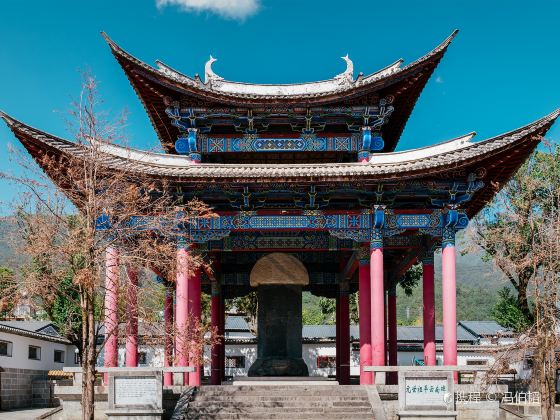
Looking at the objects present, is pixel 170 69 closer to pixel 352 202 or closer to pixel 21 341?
pixel 352 202

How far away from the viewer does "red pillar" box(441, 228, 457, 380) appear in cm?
1977

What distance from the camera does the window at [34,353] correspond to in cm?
3828

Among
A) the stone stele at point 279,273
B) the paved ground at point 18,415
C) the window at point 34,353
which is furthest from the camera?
the window at point 34,353

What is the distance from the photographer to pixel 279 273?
24.9 m

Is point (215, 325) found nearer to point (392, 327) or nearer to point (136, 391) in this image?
point (392, 327)

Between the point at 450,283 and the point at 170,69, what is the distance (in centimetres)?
1183

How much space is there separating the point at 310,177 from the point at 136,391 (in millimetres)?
7725

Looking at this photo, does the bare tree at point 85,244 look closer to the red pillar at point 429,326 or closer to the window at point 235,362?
the red pillar at point 429,326

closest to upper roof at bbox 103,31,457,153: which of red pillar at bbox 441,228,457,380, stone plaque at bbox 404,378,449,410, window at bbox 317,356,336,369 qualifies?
red pillar at bbox 441,228,457,380

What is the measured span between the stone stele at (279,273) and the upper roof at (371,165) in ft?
16.8

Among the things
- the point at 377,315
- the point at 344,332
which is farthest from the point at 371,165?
the point at 344,332

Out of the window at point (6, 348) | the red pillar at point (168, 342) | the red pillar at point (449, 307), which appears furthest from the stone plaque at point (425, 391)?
the window at point (6, 348)

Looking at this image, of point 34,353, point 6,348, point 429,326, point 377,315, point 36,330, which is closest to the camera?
point 377,315

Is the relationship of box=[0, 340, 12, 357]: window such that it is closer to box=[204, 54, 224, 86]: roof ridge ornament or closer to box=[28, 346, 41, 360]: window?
box=[28, 346, 41, 360]: window
